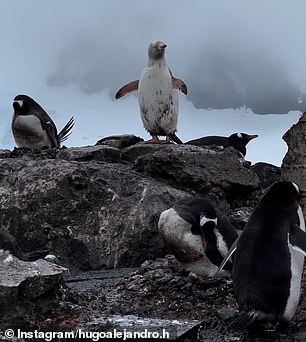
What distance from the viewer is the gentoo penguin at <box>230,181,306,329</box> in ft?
14.7

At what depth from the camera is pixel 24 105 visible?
34.4 feet

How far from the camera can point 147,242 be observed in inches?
286

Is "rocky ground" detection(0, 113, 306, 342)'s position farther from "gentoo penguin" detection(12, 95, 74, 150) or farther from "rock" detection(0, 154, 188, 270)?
"gentoo penguin" detection(12, 95, 74, 150)

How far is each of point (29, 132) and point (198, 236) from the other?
500 cm

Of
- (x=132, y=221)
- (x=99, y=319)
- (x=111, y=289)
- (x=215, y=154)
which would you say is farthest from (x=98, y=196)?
(x=99, y=319)

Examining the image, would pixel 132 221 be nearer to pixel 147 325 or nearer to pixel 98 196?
pixel 98 196

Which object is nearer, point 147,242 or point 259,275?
point 259,275

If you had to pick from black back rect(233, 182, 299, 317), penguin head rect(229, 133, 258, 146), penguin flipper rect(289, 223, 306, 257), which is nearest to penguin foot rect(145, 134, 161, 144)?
penguin head rect(229, 133, 258, 146)

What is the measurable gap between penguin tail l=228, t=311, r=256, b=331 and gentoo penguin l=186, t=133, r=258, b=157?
8030 millimetres

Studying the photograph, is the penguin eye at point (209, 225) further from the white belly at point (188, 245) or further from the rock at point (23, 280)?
the rock at point (23, 280)

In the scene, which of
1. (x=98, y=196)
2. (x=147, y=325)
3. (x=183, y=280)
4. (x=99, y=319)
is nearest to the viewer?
(x=147, y=325)

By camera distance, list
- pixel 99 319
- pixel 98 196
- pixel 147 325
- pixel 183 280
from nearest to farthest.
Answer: pixel 147 325 → pixel 99 319 → pixel 183 280 → pixel 98 196

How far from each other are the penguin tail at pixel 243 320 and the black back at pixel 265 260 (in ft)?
0.13

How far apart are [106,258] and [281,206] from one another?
2799 mm
